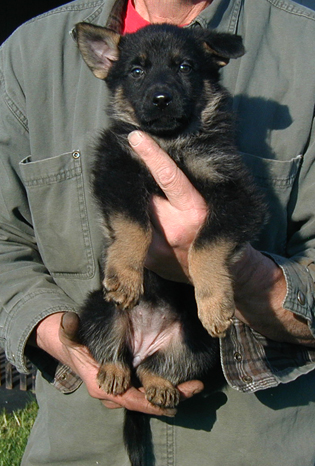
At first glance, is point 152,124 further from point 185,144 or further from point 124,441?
point 124,441

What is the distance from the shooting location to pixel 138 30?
2.93m

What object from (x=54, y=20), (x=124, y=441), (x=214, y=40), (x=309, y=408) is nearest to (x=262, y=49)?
(x=214, y=40)

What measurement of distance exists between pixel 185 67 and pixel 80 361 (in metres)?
1.52

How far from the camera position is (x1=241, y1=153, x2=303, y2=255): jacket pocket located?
264cm

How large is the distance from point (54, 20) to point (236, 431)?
2202 millimetres

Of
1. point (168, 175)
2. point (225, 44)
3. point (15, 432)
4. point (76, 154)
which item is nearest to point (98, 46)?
point (76, 154)

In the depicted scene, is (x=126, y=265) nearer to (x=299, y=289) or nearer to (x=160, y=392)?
(x=160, y=392)

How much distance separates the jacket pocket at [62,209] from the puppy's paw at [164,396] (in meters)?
0.66

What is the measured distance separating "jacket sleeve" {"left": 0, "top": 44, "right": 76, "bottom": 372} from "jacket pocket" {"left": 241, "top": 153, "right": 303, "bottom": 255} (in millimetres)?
1071

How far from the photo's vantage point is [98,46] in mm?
2812

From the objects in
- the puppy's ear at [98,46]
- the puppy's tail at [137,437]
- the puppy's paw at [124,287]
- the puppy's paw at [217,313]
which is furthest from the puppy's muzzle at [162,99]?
the puppy's tail at [137,437]

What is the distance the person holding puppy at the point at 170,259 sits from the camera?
2.50 meters

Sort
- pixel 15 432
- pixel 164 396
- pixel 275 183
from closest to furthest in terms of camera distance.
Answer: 1. pixel 164 396
2. pixel 275 183
3. pixel 15 432

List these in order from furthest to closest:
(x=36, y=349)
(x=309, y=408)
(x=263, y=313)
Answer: (x=36, y=349)
(x=309, y=408)
(x=263, y=313)
